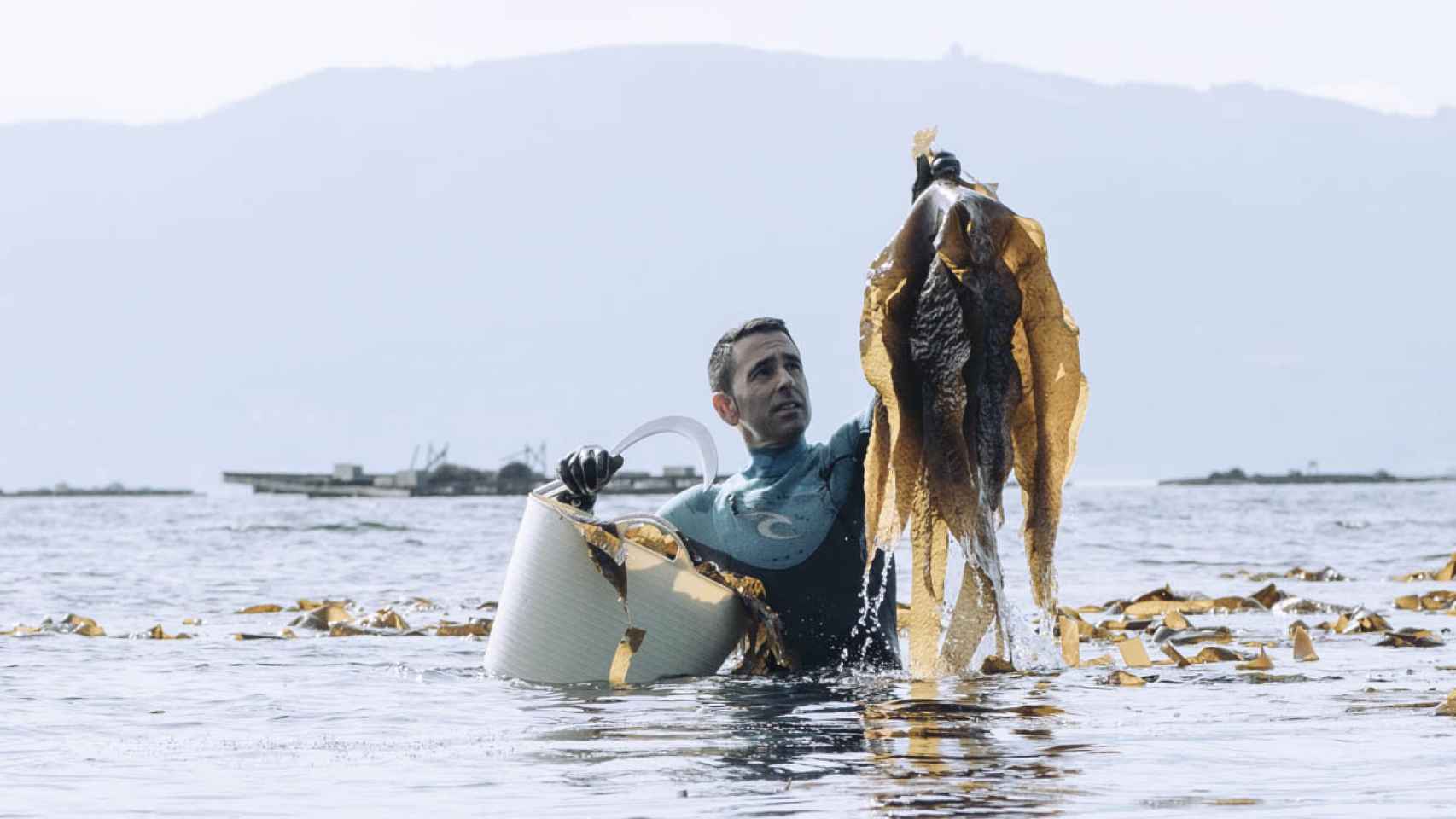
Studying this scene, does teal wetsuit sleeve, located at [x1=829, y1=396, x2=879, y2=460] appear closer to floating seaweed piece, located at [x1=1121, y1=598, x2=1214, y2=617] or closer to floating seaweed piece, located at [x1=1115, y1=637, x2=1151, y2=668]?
floating seaweed piece, located at [x1=1115, y1=637, x2=1151, y2=668]

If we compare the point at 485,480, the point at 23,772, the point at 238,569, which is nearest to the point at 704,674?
the point at 23,772

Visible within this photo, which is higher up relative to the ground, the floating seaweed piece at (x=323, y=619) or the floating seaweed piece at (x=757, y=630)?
the floating seaweed piece at (x=757, y=630)

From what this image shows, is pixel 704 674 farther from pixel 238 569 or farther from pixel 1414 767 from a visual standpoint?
pixel 238 569

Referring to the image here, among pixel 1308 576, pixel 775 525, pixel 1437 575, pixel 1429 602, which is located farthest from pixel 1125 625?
pixel 1308 576

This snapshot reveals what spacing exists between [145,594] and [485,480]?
65.3 m

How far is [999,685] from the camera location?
665 cm

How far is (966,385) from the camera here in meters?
6.54

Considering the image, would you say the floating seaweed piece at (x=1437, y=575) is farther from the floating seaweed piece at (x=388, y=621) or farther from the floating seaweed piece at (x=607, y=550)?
the floating seaweed piece at (x=607, y=550)

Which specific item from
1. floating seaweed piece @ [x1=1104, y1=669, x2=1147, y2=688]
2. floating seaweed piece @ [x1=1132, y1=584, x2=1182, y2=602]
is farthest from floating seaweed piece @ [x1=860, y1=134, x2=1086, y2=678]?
floating seaweed piece @ [x1=1132, y1=584, x2=1182, y2=602]

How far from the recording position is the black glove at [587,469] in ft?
22.7

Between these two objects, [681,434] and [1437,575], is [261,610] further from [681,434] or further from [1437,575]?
[1437,575]

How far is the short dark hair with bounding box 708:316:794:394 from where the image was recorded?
746 centimetres

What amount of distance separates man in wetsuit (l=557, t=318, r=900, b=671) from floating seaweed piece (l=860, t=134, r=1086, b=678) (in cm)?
53

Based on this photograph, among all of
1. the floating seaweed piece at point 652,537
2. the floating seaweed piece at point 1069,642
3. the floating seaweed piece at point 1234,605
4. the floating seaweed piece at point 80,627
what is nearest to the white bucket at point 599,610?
the floating seaweed piece at point 652,537
